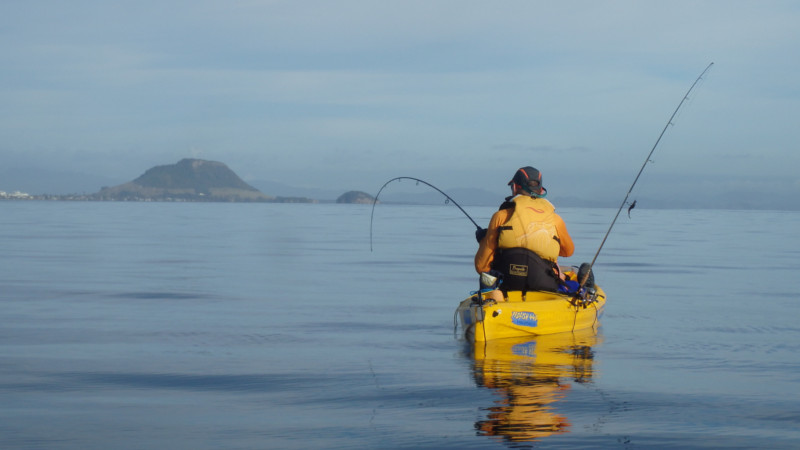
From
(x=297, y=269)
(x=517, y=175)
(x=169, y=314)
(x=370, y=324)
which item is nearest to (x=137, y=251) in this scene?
(x=297, y=269)

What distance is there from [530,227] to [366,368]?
9.46 feet

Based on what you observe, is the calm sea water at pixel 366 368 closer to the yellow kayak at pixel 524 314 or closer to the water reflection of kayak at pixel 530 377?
the water reflection of kayak at pixel 530 377

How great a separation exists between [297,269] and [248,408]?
1533 cm

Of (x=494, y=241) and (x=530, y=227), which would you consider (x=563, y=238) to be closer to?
(x=530, y=227)

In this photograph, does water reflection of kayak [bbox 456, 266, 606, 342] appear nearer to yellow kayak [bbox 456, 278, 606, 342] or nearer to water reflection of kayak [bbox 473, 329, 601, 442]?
yellow kayak [bbox 456, 278, 606, 342]

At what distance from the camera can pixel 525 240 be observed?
431 inches

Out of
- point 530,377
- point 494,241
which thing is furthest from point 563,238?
point 530,377

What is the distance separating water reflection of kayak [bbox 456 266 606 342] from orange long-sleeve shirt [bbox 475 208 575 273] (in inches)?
17.3

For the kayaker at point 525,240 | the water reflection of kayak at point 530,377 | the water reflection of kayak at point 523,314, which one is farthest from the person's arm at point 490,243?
the water reflection of kayak at point 530,377

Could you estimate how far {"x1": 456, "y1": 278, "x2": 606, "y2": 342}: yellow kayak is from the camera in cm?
1047

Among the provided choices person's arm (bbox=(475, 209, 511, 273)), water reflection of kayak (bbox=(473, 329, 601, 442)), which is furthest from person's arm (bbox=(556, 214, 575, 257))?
water reflection of kayak (bbox=(473, 329, 601, 442))

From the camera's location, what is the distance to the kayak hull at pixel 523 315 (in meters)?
10.5

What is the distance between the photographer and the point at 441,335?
39.9 feet

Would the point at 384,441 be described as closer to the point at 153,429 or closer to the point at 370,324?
the point at 153,429
